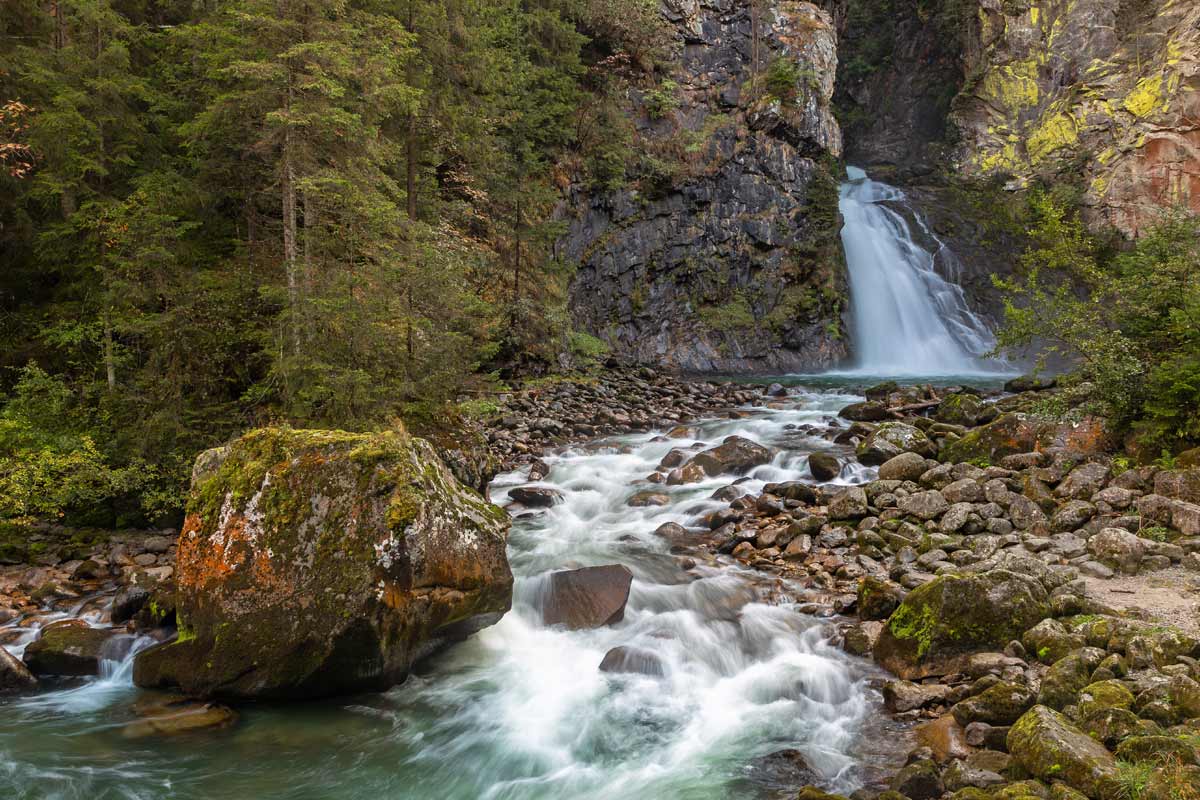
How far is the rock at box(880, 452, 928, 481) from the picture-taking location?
1002 cm

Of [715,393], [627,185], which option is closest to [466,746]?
[715,393]

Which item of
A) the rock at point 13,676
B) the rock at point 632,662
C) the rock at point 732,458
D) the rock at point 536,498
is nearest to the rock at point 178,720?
the rock at point 13,676

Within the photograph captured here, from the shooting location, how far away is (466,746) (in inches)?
214

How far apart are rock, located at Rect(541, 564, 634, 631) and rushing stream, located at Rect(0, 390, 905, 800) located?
→ 15cm

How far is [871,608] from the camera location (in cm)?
656

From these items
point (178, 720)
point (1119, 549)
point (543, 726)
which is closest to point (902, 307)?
point (1119, 549)

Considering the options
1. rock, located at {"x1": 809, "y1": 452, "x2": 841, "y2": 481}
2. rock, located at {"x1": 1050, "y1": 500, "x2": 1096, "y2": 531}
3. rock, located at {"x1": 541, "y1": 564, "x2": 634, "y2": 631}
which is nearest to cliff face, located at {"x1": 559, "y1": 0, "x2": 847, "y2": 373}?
rock, located at {"x1": 809, "y1": 452, "x2": 841, "y2": 481}

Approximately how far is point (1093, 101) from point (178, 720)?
37701mm

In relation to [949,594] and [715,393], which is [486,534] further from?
[715,393]

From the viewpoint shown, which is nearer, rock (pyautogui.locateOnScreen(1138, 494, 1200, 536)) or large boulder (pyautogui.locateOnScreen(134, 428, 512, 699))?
large boulder (pyautogui.locateOnScreen(134, 428, 512, 699))

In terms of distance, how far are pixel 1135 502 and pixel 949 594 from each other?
3841 millimetres

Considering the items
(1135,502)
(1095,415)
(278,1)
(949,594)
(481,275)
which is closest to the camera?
(949,594)

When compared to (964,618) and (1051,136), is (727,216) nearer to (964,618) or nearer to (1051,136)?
(1051,136)

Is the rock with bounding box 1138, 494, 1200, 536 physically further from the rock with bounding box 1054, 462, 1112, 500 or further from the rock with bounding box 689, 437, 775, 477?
the rock with bounding box 689, 437, 775, 477
